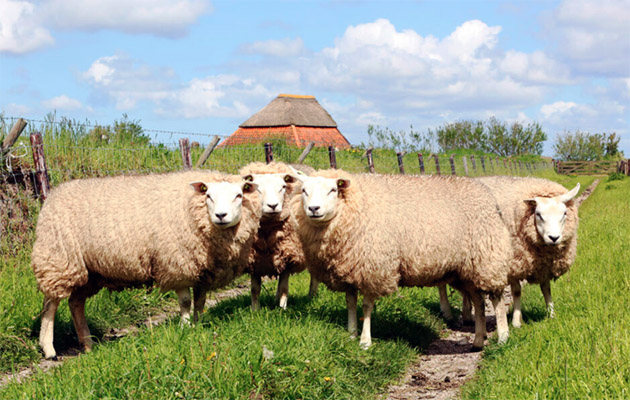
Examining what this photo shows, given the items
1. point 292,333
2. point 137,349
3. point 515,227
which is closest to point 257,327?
point 292,333

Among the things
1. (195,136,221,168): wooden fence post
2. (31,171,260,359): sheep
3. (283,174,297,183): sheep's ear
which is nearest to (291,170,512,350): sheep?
(31,171,260,359): sheep

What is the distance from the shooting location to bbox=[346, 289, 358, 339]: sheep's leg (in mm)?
5555

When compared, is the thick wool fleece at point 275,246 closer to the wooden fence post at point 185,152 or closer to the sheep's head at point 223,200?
the sheep's head at point 223,200

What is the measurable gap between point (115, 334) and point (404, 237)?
3417 millimetres

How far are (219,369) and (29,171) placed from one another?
5.63m

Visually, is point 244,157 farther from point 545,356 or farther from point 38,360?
point 545,356

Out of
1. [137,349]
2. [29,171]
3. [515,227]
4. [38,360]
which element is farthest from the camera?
[29,171]

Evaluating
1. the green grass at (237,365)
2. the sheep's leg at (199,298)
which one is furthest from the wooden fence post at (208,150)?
the green grass at (237,365)

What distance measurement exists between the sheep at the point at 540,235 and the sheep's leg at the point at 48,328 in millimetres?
4778

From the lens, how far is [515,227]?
6688 millimetres

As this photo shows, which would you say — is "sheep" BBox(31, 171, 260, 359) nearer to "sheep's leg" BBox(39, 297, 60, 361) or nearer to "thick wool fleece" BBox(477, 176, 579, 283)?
"sheep's leg" BBox(39, 297, 60, 361)

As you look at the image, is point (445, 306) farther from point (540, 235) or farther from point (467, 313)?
point (540, 235)

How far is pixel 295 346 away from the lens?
456 centimetres

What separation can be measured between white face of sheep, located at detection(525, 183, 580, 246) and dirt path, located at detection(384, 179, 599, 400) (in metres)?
1.33
